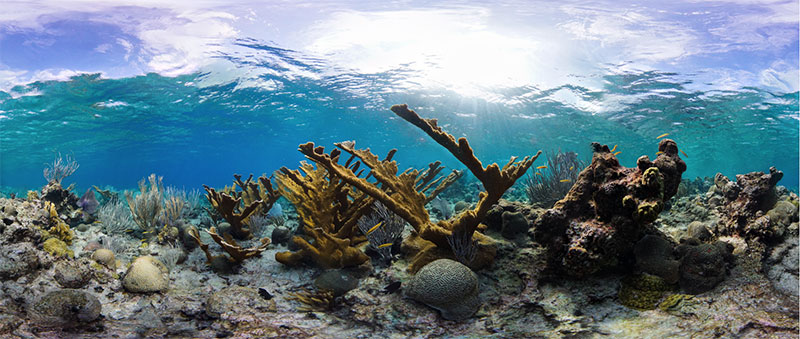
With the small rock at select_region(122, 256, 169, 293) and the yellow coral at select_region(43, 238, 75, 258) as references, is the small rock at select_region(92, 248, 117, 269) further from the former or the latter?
the small rock at select_region(122, 256, 169, 293)

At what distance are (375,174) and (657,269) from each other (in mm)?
3532

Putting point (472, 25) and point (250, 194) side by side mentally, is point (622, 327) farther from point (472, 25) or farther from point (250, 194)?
point (472, 25)

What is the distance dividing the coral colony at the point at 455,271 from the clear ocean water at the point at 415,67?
4.35 m

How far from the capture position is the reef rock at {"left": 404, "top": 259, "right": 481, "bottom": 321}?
393cm

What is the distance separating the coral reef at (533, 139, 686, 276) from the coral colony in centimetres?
2

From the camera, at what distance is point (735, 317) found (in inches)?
126

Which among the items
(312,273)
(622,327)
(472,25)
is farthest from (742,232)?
(472,25)

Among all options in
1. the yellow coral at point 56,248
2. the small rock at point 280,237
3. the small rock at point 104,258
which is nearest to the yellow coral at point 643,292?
the small rock at point 280,237

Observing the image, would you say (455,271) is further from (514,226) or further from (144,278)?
(144,278)

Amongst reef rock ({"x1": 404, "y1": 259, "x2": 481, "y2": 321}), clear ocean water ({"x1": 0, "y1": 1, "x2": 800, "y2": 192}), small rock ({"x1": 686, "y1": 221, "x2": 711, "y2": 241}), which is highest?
clear ocean water ({"x1": 0, "y1": 1, "x2": 800, "y2": 192})

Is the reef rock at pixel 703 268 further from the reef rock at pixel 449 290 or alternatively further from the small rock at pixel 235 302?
the small rock at pixel 235 302

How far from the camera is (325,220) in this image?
527 centimetres

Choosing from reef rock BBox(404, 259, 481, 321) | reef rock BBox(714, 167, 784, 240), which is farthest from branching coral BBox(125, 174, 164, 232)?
reef rock BBox(714, 167, 784, 240)

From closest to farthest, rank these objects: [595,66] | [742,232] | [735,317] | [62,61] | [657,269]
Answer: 1. [735,317]
2. [657,269]
3. [742,232]
4. [62,61]
5. [595,66]
